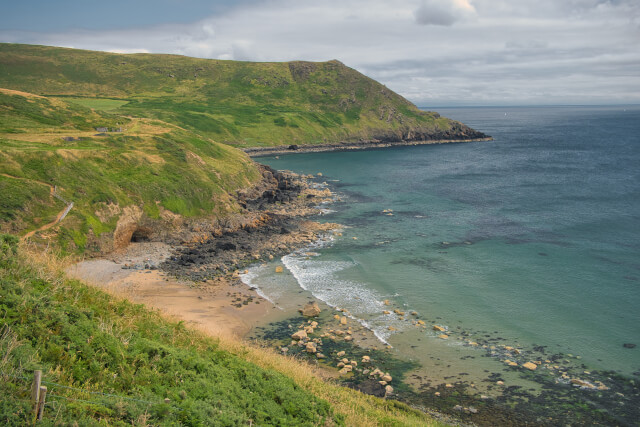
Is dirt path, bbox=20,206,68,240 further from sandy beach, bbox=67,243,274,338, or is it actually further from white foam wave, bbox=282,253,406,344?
white foam wave, bbox=282,253,406,344

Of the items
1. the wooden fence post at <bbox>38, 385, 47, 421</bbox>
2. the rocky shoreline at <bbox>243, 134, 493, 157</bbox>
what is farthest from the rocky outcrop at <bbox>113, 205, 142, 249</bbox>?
the rocky shoreline at <bbox>243, 134, 493, 157</bbox>

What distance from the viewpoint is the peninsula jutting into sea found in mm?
14695

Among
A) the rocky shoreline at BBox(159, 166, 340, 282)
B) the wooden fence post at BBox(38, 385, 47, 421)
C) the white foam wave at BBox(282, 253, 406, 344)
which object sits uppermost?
the wooden fence post at BBox(38, 385, 47, 421)

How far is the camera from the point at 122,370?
13.8 metres

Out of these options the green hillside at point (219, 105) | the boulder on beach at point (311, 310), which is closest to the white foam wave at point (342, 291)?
the boulder on beach at point (311, 310)

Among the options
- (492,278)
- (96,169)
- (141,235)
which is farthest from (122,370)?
(96,169)

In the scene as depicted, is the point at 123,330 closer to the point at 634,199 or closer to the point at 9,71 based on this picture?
the point at 634,199

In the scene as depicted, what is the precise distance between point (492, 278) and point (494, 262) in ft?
15.5

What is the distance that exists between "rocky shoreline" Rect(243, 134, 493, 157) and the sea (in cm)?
6038

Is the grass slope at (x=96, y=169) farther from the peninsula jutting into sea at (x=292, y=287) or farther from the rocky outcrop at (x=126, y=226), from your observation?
the rocky outcrop at (x=126, y=226)

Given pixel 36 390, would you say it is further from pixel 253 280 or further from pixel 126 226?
pixel 126 226

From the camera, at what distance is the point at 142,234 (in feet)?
164

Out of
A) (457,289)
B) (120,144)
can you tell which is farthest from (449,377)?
(120,144)

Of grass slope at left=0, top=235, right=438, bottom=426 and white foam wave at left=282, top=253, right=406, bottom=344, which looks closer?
grass slope at left=0, top=235, right=438, bottom=426
